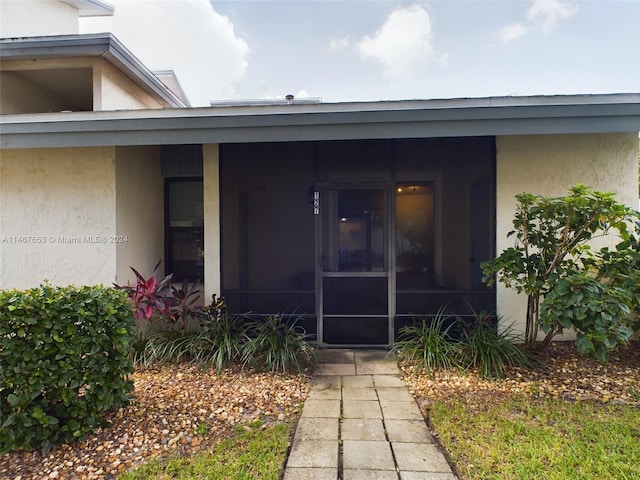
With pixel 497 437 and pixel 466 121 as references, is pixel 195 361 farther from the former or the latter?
pixel 466 121

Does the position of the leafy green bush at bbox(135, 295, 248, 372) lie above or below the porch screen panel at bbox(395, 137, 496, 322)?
below

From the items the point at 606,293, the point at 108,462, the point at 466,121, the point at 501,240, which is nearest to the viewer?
the point at 108,462

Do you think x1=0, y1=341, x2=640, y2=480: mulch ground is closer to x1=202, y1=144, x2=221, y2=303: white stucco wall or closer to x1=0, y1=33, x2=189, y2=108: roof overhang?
x1=202, y1=144, x2=221, y2=303: white stucco wall

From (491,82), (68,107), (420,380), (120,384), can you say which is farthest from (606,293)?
(68,107)

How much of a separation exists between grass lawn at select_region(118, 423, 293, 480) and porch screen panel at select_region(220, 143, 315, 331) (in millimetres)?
Result: 2261

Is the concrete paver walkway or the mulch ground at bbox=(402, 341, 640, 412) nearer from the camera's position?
the concrete paver walkway

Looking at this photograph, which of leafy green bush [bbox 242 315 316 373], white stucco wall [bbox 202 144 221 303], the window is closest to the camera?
leafy green bush [bbox 242 315 316 373]

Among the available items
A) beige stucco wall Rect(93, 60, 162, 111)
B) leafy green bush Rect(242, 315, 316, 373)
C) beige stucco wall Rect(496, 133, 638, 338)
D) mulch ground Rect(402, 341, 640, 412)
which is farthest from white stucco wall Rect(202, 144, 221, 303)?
beige stucco wall Rect(496, 133, 638, 338)

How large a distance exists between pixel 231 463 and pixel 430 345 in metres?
2.55

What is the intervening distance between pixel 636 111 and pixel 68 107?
9702mm

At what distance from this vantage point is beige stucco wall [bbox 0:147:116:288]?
4473mm

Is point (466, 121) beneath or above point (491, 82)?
beneath

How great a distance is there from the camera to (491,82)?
9.35m

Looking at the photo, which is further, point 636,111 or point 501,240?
point 501,240
